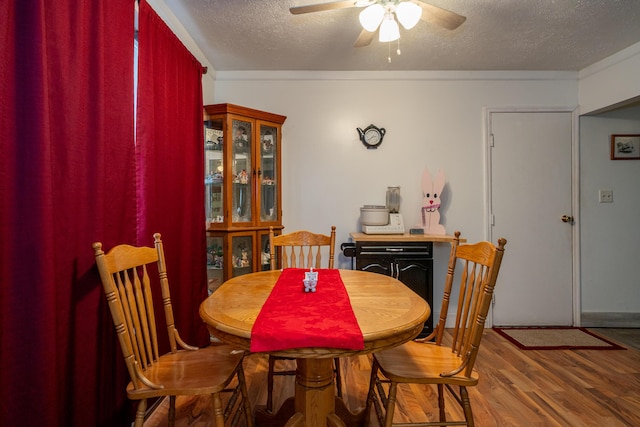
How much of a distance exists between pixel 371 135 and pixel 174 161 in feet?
5.96

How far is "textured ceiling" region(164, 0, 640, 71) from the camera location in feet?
7.04

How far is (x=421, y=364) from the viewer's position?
4.65 feet

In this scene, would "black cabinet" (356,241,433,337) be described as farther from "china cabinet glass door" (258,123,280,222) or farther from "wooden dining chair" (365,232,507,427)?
"wooden dining chair" (365,232,507,427)

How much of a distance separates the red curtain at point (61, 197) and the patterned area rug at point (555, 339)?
9.63 ft

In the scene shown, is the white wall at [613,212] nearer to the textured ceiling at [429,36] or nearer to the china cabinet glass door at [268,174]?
the textured ceiling at [429,36]

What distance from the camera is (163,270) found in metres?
1.59

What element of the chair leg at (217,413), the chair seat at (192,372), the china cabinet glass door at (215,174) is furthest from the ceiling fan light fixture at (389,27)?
the chair leg at (217,413)

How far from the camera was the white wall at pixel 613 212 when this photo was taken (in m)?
3.18

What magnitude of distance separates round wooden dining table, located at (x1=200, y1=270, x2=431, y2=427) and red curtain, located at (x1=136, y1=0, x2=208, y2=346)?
2.18ft

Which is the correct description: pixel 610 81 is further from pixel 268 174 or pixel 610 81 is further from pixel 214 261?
pixel 214 261

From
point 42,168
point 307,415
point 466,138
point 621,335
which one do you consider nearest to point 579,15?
point 466,138

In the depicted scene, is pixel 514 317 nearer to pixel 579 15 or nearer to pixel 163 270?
pixel 579 15

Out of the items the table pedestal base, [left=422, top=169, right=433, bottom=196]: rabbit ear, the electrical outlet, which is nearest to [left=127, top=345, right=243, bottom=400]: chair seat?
the table pedestal base

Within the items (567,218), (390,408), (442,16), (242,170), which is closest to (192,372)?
(390,408)
